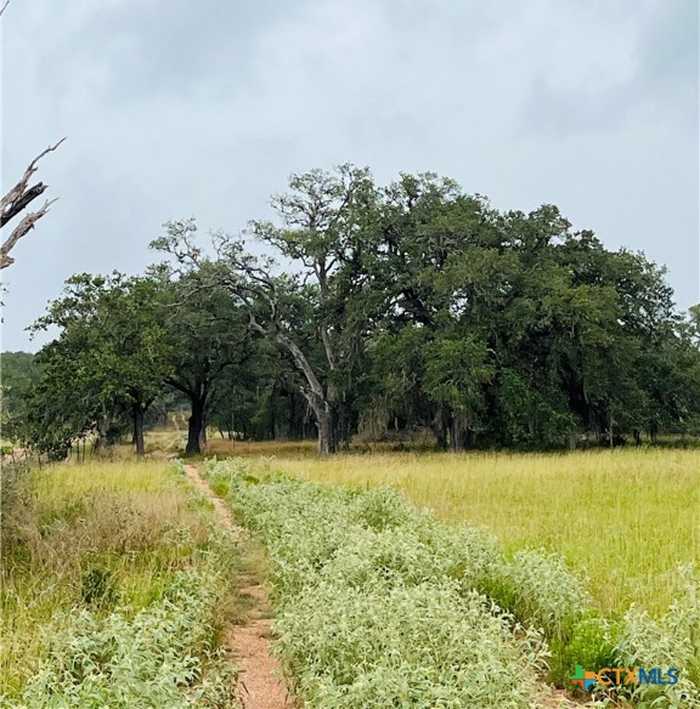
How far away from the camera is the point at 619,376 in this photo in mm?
26547

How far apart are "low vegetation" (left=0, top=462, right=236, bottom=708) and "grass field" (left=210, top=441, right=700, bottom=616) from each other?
10.7ft

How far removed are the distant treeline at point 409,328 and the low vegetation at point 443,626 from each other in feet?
58.2

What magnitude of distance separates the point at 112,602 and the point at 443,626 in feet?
10.1

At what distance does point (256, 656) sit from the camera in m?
5.19

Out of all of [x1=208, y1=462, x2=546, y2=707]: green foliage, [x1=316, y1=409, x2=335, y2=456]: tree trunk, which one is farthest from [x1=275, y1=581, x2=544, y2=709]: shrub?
[x1=316, y1=409, x2=335, y2=456]: tree trunk

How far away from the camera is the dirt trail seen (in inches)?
171

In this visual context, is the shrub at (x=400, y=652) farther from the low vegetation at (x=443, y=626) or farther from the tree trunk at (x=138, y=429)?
the tree trunk at (x=138, y=429)

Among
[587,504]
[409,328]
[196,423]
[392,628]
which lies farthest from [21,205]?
[196,423]

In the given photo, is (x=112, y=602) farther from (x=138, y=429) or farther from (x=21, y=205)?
(x=138, y=429)

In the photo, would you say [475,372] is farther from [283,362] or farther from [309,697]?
[309,697]

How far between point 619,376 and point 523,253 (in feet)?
21.5

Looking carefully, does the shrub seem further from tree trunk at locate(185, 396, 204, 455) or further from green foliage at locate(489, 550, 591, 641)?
tree trunk at locate(185, 396, 204, 455)

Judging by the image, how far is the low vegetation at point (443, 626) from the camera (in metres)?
3.39

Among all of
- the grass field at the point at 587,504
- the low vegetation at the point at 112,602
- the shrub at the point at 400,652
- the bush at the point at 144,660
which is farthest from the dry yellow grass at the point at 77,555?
the grass field at the point at 587,504
